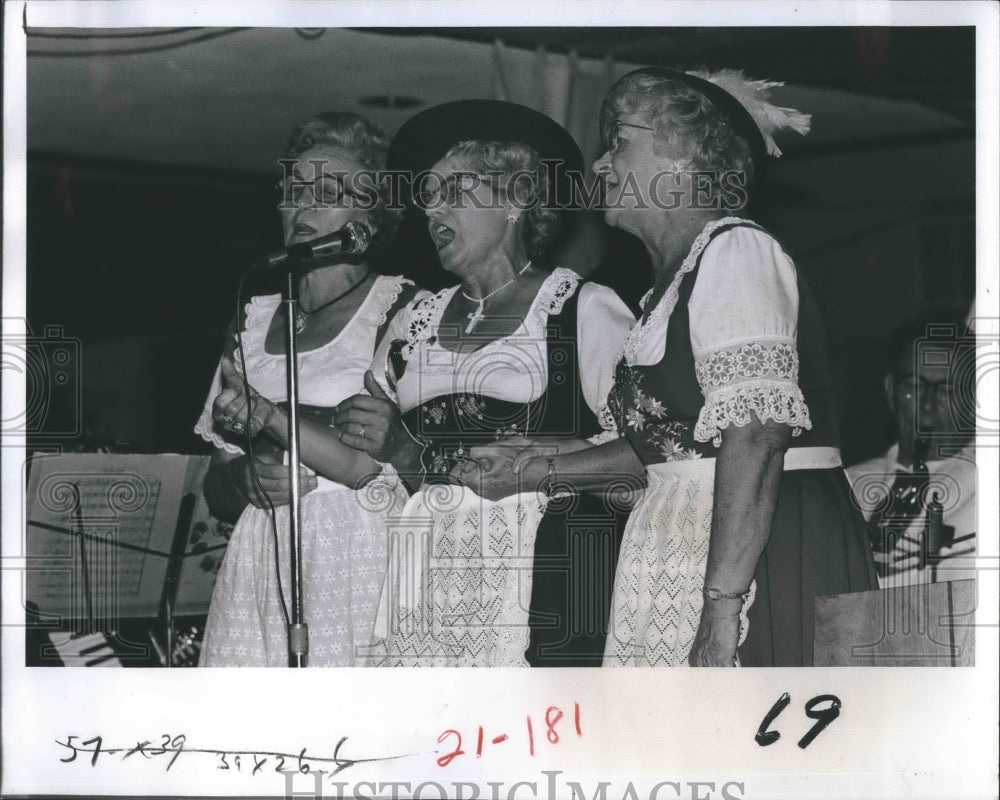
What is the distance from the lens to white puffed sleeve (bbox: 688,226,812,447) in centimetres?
352

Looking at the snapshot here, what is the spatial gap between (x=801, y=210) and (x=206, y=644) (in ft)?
6.37

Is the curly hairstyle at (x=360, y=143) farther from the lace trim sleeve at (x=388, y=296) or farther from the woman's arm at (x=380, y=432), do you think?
the woman's arm at (x=380, y=432)

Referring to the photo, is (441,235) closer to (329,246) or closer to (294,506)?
(329,246)

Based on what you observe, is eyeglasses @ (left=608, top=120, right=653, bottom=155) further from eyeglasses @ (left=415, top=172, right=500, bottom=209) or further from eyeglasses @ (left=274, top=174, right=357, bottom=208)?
eyeglasses @ (left=274, top=174, right=357, bottom=208)

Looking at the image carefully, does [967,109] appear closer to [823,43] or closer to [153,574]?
[823,43]

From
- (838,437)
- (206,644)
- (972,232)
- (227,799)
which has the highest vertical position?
(972,232)

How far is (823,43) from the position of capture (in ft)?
12.2

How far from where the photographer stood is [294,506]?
370cm

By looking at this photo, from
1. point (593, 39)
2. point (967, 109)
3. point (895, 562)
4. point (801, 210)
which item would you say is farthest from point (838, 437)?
point (593, 39)

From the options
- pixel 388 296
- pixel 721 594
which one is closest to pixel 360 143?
pixel 388 296

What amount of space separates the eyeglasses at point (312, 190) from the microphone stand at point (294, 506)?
0.18m

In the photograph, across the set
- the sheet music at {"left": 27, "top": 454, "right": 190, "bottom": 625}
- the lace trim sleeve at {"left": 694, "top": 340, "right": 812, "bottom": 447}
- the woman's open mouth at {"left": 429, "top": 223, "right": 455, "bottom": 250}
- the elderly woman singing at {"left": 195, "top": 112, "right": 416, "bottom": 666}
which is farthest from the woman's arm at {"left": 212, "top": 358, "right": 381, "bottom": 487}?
the lace trim sleeve at {"left": 694, "top": 340, "right": 812, "bottom": 447}

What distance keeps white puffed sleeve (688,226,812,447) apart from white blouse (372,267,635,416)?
0.22 meters

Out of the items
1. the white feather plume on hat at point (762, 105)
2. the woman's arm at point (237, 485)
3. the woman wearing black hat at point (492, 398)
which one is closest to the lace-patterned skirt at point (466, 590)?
the woman wearing black hat at point (492, 398)
